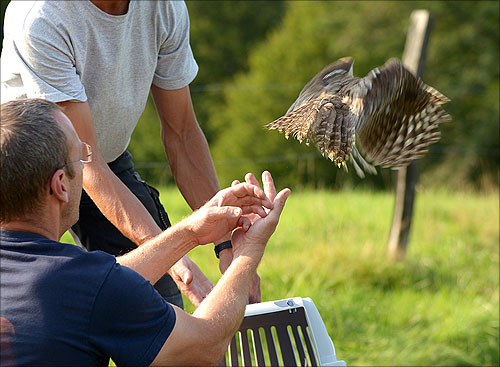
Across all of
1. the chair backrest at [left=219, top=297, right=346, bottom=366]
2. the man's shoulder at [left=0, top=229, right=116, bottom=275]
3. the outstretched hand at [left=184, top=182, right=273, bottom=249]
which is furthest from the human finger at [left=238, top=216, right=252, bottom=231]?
the man's shoulder at [left=0, top=229, right=116, bottom=275]

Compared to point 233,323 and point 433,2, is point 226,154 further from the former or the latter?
point 233,323

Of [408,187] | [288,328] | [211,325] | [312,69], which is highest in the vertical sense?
[312,69]

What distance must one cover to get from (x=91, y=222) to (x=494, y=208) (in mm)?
4636

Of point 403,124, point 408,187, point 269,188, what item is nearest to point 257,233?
point 269,188

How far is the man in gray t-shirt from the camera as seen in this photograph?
201 cm

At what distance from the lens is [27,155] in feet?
4.22

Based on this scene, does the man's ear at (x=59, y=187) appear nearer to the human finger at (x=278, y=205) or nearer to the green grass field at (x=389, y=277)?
the human finger at (x=278, y=205)

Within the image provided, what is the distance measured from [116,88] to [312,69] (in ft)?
64.7

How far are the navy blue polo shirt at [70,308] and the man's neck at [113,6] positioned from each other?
1046 mm

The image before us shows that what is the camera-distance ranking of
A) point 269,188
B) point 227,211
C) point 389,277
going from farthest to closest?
1. point 389,277
2. point 269,188
3. point 227,211

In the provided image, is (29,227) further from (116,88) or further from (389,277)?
(389,277)

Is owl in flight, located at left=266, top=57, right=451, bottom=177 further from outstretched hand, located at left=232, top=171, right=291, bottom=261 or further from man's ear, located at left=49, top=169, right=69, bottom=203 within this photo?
man's ear, located at left=49, top=169, right=69, bottom=203

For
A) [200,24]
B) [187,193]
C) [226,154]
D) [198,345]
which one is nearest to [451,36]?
[226,154]

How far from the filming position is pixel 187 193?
2545mm
